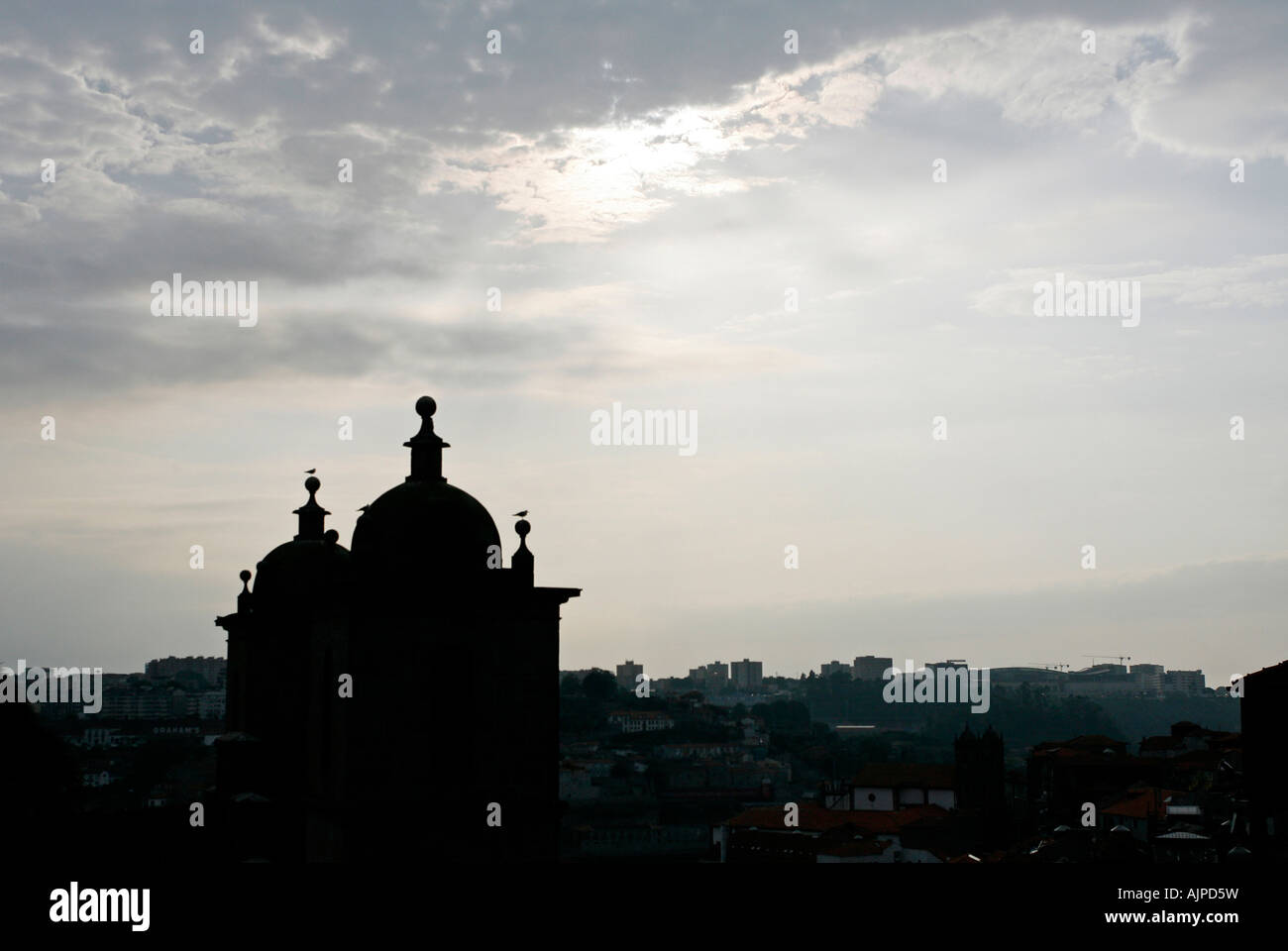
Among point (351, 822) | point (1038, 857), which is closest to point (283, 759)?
point (351, 822)

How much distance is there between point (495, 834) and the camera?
89.6ft

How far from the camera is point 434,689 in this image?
27641 millimetres

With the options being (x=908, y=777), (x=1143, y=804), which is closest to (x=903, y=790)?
(x=908, y=777)

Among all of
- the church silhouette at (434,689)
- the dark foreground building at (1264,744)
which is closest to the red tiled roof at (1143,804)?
the dark foreground building at (1264,744)

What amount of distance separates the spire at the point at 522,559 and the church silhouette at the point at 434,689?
0.09 ft

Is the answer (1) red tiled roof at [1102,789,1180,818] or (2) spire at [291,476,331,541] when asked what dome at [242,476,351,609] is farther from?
(1) red tiled roof at [1102,789,1180,818]

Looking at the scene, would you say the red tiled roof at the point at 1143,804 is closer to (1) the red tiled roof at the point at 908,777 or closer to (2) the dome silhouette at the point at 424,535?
(1) the red tiled roof at the point at 908,777

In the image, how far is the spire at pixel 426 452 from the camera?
2911 centimetres

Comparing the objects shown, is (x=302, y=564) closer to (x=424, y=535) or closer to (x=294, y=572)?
(x=294, y=572)
